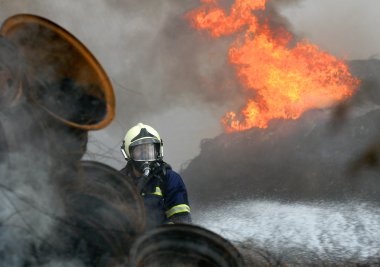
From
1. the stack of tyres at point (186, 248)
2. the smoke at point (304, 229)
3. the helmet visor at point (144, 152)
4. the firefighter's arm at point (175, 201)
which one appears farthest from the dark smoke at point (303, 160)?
the stack of tyres at point (186, 248)

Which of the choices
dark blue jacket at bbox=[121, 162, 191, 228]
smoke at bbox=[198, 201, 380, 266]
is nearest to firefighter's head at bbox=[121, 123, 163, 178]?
dark blue jacket at bbox=[121, 162, 191, 228]

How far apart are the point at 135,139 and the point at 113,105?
1.77m

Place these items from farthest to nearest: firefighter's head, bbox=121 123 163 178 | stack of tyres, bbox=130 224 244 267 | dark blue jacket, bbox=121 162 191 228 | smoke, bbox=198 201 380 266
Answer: smoke, bbox=198 201 380 266 < firefighter's head, bbox=121 123 163 178 < dark blue jacket, bbox=121 162 191 228 < stack of tyres, bbox=130 224 244 267

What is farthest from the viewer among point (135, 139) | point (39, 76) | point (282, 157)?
point (282, 157)

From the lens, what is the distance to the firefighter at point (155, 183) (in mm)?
4109

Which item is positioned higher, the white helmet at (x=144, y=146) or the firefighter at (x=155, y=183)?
the white helmet at (x=144, y=146)

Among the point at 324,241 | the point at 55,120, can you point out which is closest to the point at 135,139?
the point at 55,120

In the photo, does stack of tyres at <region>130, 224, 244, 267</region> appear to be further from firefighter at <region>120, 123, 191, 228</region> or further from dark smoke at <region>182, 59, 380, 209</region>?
dark smoke at <region>182, 59, 380, 209</region>

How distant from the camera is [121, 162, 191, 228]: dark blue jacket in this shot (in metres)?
4.10

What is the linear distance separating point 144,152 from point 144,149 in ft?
0.13

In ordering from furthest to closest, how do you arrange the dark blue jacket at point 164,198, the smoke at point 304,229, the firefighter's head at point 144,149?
the smoke at point 304,229 → the firefighter's head at point 144,149 → the dark blue jacket at point 164,198

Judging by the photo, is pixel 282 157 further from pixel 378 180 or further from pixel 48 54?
pixel 48 54

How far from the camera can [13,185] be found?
227cm

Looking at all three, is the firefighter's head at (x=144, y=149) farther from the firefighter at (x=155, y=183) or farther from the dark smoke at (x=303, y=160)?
the dark smoke at (x=303, y=160)
